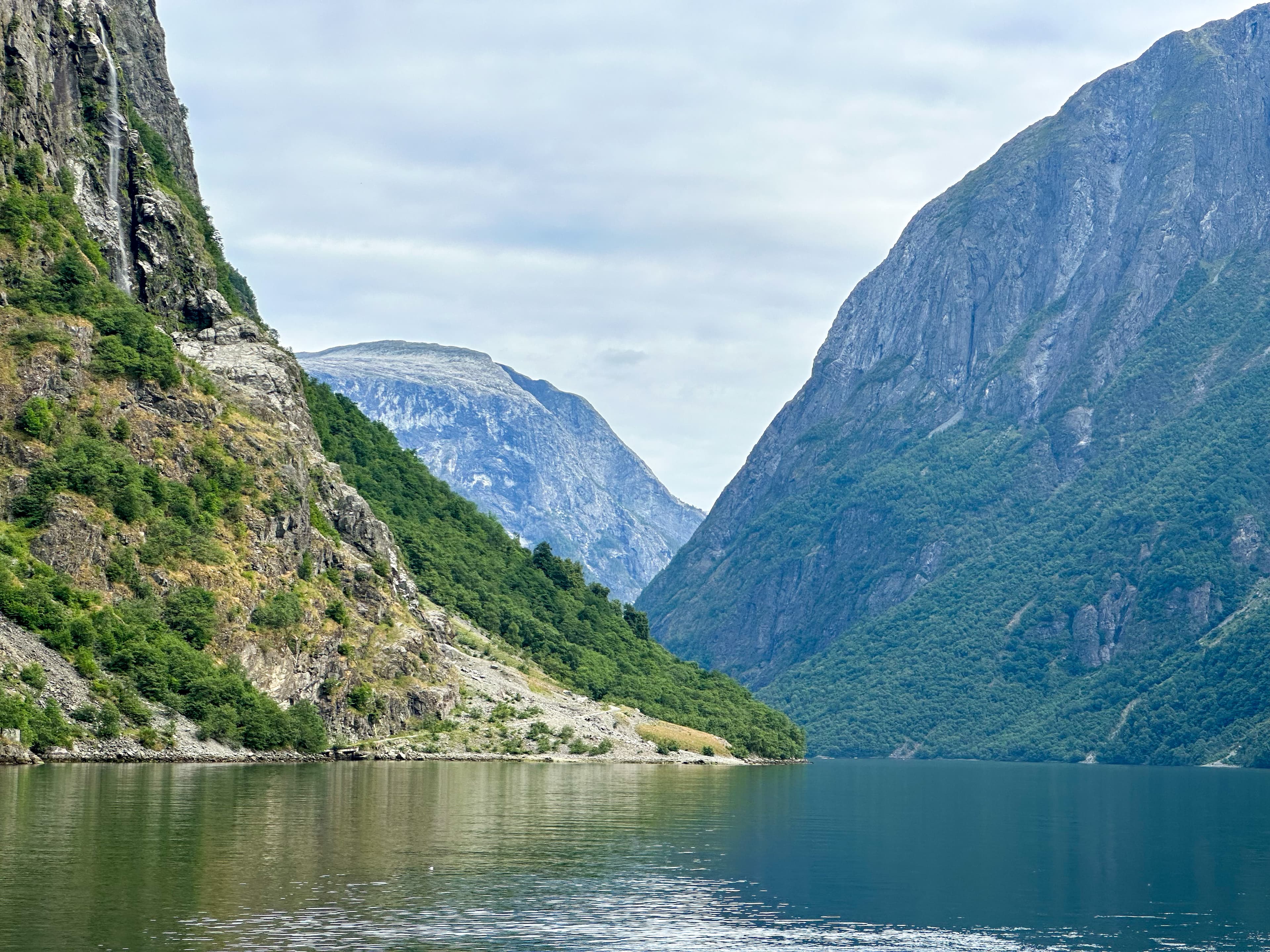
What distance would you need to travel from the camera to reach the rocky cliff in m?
137

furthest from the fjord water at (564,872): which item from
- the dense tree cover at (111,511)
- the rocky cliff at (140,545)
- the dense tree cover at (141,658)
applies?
the dense tree cover at (111,511)

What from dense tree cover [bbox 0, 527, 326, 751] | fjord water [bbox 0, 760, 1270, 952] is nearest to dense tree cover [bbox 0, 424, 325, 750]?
dense tree cover [bbox 0, 527, 326, 751]

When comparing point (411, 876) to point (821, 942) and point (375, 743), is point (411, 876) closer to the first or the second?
point (821, 942)

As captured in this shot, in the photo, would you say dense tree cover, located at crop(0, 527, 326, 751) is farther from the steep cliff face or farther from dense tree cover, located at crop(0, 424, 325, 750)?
the steep cliff face

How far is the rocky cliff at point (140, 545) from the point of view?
137125 mm

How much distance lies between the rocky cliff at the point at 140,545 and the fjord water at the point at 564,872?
14.5 meters

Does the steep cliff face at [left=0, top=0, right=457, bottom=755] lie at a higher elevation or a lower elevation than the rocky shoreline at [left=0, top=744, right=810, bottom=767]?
higher

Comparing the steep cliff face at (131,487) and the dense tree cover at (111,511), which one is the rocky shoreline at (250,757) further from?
the steep cliff face at (131,487)

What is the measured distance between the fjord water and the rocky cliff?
14499 mm

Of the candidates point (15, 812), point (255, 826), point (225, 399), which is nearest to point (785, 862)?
point (255, 826)

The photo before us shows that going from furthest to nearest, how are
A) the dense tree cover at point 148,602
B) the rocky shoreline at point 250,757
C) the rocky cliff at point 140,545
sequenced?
the dense tree cover at point 148,602 < the rocky cliff at point 140,545 < the rocky shoreline at point 250,757

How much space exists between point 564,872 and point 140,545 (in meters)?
93.5

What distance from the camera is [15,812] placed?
272ft

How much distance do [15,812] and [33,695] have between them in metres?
44.2
